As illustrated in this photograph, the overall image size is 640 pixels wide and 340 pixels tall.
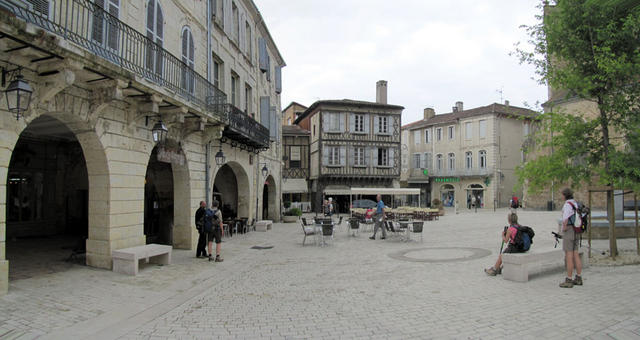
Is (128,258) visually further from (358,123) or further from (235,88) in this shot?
(358,123)

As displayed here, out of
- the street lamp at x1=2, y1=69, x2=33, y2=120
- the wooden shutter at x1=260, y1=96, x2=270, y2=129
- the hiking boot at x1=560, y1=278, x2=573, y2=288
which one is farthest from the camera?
the wooden shutter at x1=260, y1=96, x2=270, y2=129

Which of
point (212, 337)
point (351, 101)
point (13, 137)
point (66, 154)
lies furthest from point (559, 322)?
point (351, 101)

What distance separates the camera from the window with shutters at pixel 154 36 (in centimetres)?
809

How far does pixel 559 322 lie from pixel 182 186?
8880mm

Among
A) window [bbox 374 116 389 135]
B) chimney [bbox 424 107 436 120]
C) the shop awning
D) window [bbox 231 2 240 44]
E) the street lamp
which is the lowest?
the shop awning

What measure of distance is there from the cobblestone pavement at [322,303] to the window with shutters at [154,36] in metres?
4.24

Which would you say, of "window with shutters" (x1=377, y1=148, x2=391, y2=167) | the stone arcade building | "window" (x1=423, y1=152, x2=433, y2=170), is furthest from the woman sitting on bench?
"window" (x1=423, y1=152, x2=433, y2=170)

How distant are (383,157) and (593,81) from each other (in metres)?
24.2

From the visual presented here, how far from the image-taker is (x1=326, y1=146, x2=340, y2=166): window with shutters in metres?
30.8

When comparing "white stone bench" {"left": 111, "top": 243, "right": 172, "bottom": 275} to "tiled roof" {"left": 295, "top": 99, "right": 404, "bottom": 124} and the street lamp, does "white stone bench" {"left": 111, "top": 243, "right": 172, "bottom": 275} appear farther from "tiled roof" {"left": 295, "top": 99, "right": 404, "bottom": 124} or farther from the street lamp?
"tiled roof" {"left": 295, "top": 99, "right": 404, "bottom": 124}

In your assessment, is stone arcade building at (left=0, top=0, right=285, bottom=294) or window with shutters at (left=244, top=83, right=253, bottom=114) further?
window with shutters at (left=244, top=83, right=253, bottom=114)

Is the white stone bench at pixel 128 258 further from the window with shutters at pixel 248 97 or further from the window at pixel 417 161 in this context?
the window at pixel 417 161

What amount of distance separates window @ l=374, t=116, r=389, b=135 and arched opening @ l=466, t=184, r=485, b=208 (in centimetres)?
1045

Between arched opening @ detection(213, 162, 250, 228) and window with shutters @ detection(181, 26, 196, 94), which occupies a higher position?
window with shutters @ detection(181, 26, 196, 94)
